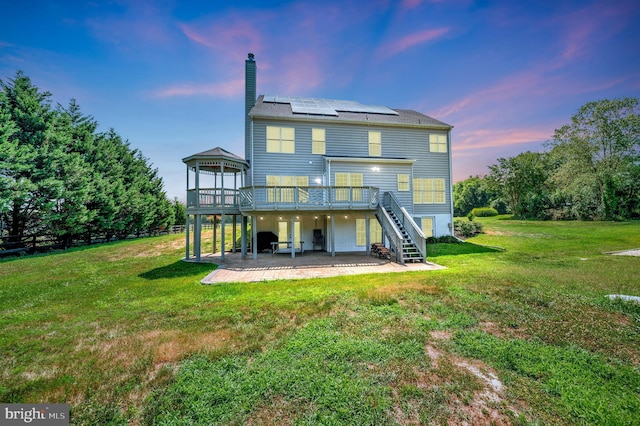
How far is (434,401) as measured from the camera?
2.68 m

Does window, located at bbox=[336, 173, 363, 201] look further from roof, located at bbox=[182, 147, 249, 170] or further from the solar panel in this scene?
roof, located at bbox=[182, 147, 249, 170]

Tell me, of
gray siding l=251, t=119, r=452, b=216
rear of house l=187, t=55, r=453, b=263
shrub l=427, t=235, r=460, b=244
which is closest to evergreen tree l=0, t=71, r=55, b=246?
rear of house l=187, t=55, r=453, b=263

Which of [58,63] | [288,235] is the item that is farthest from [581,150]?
[58,63]

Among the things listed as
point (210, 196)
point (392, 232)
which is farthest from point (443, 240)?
point (210, 196)

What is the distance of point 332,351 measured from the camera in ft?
11.9

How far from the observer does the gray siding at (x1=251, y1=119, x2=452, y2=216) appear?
45.3 feet

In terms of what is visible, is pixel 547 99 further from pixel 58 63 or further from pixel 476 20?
pixel 58 63

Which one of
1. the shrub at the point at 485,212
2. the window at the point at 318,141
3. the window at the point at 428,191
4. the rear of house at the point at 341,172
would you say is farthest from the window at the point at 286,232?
the shrub at the point at 485,212

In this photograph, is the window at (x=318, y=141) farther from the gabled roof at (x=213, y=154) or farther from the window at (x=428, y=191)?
the window at (x=428, y=191)

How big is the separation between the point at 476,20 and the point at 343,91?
1141cm

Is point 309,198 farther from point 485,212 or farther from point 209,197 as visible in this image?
point 485,212

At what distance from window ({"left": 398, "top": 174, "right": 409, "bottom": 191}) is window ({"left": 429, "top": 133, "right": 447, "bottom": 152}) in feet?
11.3

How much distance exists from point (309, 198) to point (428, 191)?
9.02 metres

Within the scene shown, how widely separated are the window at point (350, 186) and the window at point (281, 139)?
11.0ft
